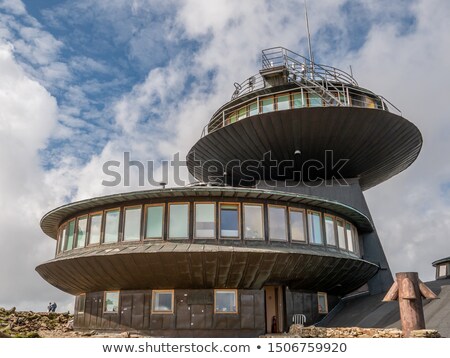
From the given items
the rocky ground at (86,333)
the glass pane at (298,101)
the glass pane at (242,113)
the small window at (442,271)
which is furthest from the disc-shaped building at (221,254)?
the small window at (442,271)

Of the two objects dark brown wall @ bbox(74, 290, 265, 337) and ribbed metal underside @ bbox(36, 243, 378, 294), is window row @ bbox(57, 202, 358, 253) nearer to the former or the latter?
ribbed metal underside @ bbox(36, 243, 378, 294)

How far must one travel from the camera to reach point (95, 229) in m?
20.9

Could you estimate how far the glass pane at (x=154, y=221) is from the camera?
64.2 feet

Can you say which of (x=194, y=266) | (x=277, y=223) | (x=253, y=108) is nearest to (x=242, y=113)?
(x=253, y=108)

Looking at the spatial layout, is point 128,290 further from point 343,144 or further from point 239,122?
point 343,144

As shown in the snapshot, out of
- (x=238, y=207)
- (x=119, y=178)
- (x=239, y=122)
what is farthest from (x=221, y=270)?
(x=239, y=122)

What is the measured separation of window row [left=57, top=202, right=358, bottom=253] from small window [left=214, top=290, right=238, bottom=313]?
98.9 inches

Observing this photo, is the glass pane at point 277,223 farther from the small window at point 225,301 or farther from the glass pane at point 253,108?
the glass pane at point 253,108

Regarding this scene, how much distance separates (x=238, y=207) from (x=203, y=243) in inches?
94.0

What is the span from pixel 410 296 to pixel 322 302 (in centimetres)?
1156

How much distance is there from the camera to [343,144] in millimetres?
26984

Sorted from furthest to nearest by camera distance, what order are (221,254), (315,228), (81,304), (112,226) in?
(81,304)
(315,228)
(112,226)
(221,254)

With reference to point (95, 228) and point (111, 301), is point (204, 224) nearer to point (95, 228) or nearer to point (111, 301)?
point (95, 228)

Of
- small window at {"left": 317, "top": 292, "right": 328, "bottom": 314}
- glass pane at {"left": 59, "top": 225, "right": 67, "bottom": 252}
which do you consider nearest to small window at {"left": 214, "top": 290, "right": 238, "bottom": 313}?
small window at {"left": 317, "top": 292, "right": 328, "bottom": 314}
